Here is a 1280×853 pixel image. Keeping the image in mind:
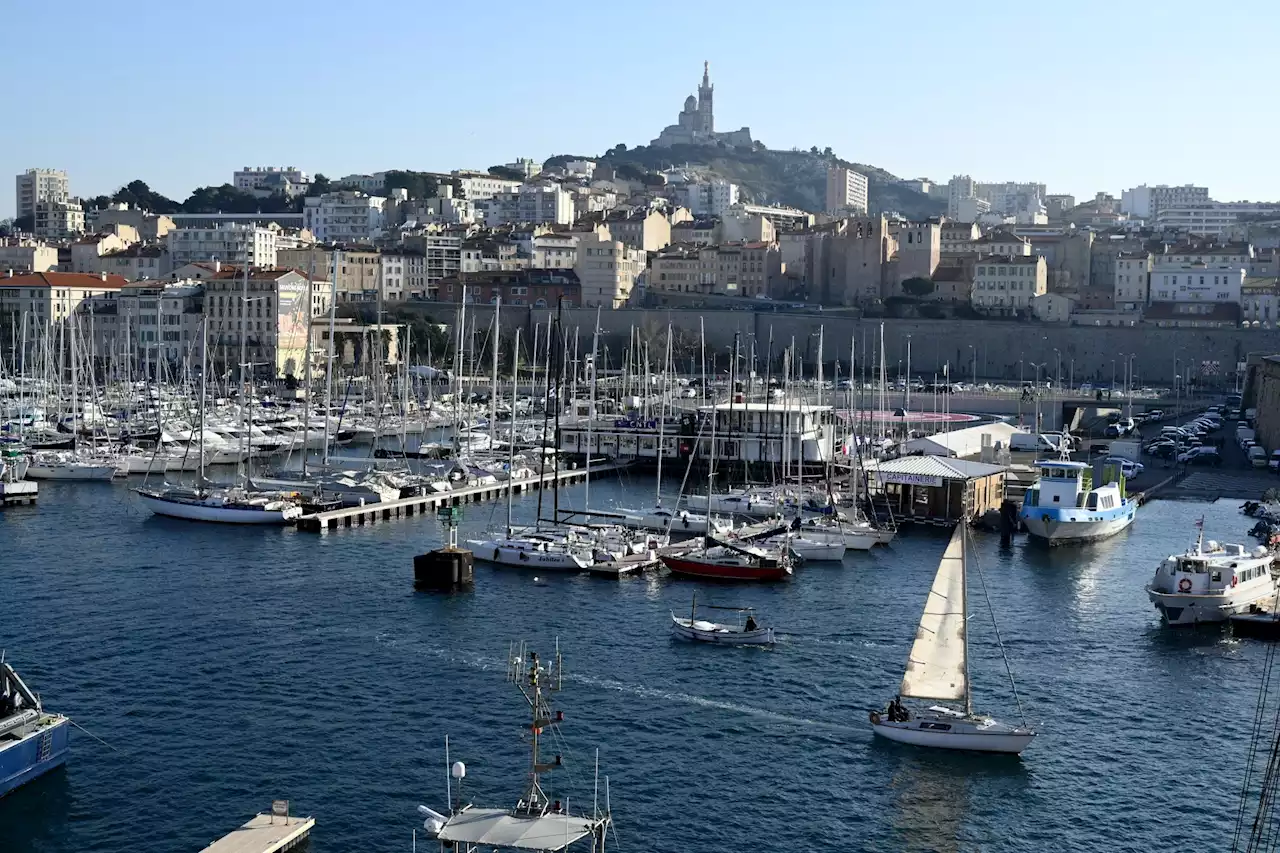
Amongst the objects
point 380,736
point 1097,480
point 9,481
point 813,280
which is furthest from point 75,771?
point 813,280

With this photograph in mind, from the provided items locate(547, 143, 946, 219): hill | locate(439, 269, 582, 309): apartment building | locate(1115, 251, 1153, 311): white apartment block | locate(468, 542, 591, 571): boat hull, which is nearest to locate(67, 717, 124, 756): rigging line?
locate(468, 542, 591, 571): boat hull

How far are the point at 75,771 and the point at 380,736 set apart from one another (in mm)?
2756

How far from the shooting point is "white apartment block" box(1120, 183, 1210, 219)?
5049 inches

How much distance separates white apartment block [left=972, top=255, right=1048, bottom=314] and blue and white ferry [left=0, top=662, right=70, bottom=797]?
2148 inches

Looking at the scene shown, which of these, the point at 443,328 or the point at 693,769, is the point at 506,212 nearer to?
the point at 443,328

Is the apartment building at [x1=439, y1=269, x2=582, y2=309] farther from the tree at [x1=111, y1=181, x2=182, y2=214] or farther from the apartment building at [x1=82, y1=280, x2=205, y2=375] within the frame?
the tree at [x1=111, y1=181, x2=182, y2=214]

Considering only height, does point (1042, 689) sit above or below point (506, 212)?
below

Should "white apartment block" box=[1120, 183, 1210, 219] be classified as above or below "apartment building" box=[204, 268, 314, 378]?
above

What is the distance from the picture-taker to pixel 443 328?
6053 cm

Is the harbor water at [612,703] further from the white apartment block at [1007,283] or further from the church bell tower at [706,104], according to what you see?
the church bell tower at [706,104]

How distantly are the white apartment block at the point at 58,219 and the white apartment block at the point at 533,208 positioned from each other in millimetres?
23369

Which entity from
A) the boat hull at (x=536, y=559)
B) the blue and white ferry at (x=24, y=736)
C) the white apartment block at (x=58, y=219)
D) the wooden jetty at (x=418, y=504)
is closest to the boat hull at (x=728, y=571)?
the boat hull at (x=536, y=559)

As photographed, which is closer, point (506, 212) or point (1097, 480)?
point (1097, 480)

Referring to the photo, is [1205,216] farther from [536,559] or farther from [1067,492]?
[536,559]
